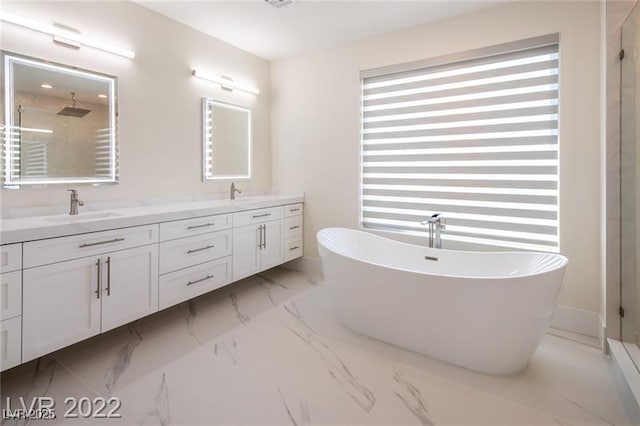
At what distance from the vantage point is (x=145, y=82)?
282 cm

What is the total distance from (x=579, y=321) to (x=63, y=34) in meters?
4.22

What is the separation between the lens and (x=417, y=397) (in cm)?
182

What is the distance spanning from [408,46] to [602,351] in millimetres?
2852

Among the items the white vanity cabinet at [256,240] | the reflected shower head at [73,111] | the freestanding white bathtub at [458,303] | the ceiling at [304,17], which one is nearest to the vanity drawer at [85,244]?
the white vanity cabinet at [256,240]

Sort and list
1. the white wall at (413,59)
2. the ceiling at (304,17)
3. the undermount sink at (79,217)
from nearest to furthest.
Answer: the undermount sink at (79,217) → the white wall at (413,59) → the ceiling at (304,17)

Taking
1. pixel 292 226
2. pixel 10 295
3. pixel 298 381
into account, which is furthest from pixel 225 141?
pixel 298 381

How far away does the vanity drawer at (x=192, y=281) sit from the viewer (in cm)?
250

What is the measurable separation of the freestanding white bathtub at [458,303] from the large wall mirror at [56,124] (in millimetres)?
1843

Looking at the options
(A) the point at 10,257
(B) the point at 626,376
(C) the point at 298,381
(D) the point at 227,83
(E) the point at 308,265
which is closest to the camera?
(A) the point at 10,257

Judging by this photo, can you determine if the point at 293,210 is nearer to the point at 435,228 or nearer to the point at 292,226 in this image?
the point at 292,226

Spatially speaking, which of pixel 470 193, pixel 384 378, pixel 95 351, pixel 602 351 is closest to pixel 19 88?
pixel 95 351

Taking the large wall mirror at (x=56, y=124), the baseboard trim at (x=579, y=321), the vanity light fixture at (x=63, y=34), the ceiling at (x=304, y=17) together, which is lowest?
the baseboard trim at (x=579, y=321)

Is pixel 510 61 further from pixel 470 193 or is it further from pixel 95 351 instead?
pixel 95 351

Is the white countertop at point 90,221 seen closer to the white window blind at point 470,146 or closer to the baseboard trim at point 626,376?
the white window blind at point 470,146
